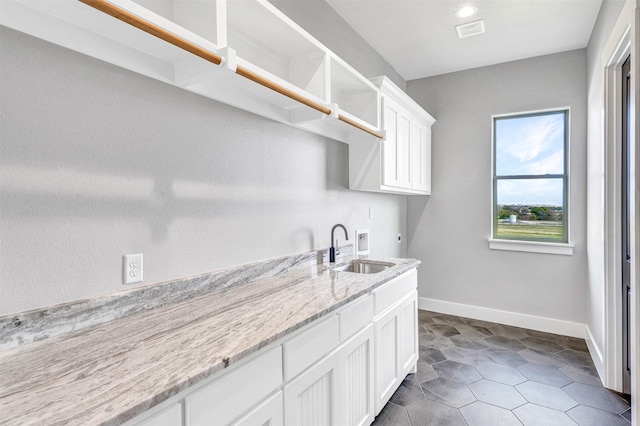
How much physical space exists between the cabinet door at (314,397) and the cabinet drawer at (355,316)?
150 millimetres

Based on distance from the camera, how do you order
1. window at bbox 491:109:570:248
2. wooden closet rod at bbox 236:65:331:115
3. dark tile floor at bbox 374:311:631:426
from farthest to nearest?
window at bbox 491:109:570:248 < dark tile floor at bbox 374:311:631:426 < wooden closet rod at bbox 236:65:331:115

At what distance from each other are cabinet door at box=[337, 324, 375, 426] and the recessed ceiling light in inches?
103

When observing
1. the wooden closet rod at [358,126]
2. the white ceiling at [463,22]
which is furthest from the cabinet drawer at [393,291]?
the white ceiling at [463,22]

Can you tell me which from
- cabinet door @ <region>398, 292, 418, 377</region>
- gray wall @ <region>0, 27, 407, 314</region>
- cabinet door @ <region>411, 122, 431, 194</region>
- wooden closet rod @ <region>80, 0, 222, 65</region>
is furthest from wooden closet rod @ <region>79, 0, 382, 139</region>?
cabinet door @ <region>411, 122, 431, 194</region>

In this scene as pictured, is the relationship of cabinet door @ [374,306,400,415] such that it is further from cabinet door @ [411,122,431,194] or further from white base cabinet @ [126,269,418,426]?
cabinet door @ [411,122,431,194]

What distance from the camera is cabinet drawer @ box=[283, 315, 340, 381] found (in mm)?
1299

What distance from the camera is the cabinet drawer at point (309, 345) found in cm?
130

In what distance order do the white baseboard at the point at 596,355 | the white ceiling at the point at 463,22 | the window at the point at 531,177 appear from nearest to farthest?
the white baseboard at the point at 596,355 → the white ceiling at the point at 463,22 → the window at the point at 531,177

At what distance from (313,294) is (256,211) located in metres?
0.62

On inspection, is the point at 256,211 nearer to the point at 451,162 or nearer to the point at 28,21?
the point at 28,21

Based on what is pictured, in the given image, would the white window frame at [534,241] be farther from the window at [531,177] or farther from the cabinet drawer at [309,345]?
the cabinet drawer at [309,345]

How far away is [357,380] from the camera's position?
6.01ft

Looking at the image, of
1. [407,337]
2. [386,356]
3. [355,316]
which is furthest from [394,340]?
[355,316]

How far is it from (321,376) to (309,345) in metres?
0.19
